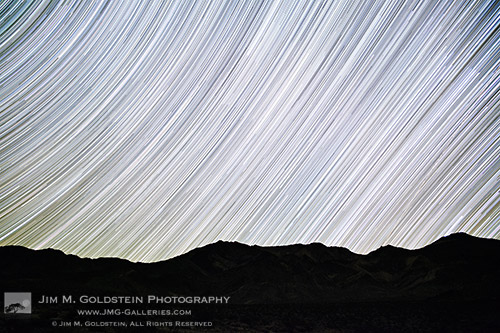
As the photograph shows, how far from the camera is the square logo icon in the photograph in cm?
259

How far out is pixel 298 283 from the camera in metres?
2.69

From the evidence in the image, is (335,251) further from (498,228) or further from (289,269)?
(498,228)

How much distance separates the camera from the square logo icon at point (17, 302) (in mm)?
2588

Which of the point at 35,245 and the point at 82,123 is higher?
the point at 82,123

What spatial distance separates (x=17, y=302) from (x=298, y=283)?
1.45m

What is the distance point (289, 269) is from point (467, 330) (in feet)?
3.13

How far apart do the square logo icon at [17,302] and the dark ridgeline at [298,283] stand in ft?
0.13

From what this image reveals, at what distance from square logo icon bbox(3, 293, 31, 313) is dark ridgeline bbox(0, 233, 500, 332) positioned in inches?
1.5

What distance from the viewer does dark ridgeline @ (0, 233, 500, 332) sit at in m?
2.63

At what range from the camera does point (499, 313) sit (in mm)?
2709

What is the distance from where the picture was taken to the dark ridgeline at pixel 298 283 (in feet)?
8.64

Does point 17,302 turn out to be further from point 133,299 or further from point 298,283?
point 298,283

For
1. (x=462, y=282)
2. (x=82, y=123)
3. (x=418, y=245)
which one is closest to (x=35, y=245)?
(x=82, y=123)

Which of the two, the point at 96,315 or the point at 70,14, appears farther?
the point at 70,14
